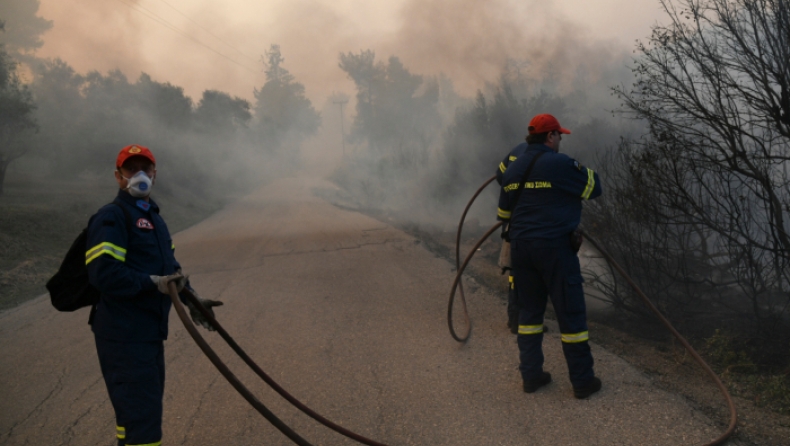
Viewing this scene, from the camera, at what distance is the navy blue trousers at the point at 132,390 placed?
2584 millimetres

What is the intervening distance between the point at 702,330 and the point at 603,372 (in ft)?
9.00

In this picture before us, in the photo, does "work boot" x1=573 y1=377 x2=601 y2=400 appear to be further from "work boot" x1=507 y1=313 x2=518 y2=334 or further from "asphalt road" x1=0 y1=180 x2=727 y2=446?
"work boot" x1=507 y1=313 x2=518 y2=334

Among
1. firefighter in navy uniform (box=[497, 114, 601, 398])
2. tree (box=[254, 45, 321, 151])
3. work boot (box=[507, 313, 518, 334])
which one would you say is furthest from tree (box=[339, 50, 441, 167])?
firefighter in navy uniform (box=[497, 114, 601, 398])

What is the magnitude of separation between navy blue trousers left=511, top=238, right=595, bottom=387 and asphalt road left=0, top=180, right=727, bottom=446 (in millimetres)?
243

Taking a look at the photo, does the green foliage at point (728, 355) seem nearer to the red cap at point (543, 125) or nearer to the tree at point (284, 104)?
the red cap at point (543, 125)

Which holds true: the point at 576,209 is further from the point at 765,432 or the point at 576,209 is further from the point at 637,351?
the point at 637,351

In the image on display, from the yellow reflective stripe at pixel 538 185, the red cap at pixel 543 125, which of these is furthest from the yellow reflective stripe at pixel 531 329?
the red cap at pixel 543 125

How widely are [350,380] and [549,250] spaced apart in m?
1.89

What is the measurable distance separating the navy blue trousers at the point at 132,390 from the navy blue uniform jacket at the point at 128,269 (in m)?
0.06

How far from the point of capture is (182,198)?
24.7 m

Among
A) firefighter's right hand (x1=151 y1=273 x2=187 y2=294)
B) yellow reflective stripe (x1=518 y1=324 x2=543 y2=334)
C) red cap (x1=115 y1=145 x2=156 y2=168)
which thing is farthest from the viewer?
yellow reflective stripe (x1=518 y1=324 x2=543 y2=334)

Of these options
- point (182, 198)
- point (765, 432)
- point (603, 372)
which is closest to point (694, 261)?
point (603, 372)

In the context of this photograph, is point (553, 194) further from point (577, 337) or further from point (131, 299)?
point (131, 299)

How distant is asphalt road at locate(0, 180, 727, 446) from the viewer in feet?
11.2
